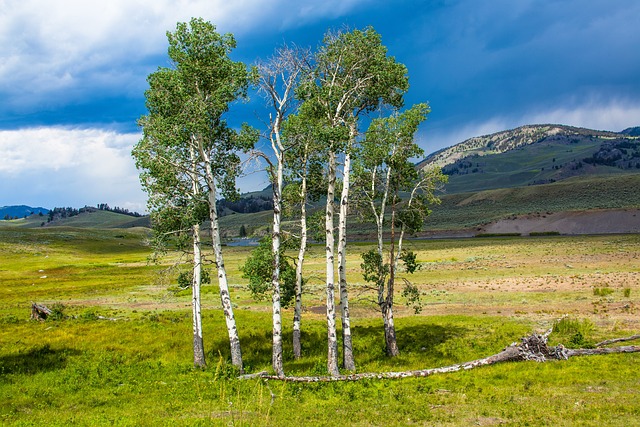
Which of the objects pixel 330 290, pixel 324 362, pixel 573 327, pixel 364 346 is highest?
pixel 330 290

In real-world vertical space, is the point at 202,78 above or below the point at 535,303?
above

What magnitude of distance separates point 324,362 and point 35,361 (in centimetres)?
1714

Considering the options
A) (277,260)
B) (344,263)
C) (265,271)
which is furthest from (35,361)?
(344,263)

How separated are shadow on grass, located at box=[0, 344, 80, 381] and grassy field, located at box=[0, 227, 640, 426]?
0.37 feet

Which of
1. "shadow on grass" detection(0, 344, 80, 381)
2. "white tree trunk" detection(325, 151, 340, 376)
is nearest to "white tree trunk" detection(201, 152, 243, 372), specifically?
"white tree trunk" detection(325, 151, 340, 376)

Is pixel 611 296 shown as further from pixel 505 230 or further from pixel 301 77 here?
pixel 505 230

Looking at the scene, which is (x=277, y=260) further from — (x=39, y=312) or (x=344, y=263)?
(x=39, y=312)

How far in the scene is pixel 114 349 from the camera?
3047 centimetres

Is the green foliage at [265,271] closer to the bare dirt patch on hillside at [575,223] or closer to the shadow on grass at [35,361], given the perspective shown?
the shadow on grass at [35,361]

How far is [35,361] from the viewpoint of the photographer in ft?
87.1

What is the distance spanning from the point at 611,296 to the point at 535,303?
6969mm

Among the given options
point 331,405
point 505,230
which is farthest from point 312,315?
point 505,230

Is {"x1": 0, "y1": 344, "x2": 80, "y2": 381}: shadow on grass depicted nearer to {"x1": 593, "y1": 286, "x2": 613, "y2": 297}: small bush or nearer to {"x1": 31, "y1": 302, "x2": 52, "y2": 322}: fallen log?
{"x1": 31, "y1": 302, "x2": 52, "y2": 322}: fallen log

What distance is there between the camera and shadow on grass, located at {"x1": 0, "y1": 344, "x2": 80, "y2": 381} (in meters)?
24.9
